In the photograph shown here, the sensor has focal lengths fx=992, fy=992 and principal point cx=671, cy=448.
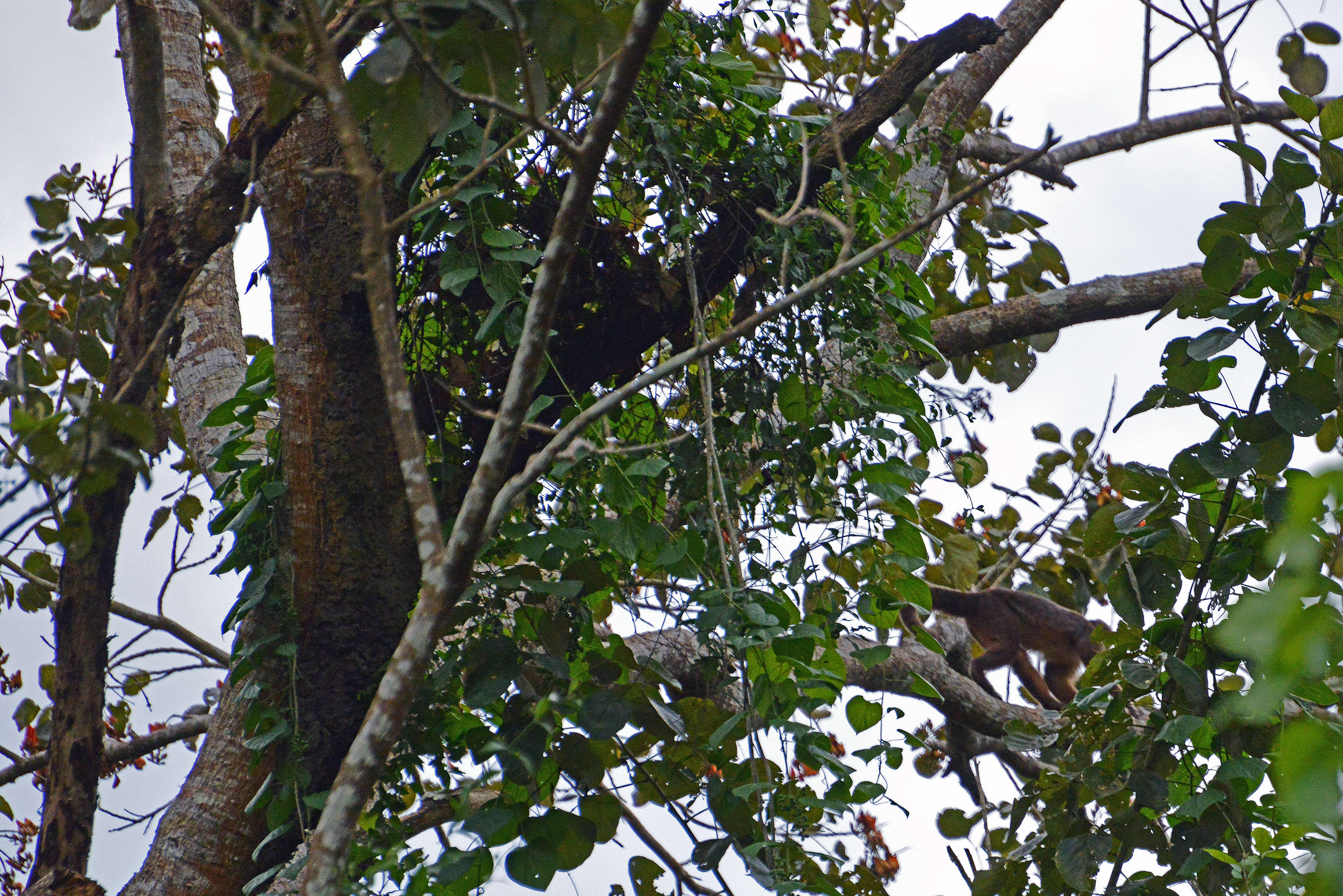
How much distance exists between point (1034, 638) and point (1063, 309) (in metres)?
2.80

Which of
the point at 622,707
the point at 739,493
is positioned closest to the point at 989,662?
the point at 739,493

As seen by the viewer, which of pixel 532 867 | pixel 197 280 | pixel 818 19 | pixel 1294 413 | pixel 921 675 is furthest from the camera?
pixel 818 19

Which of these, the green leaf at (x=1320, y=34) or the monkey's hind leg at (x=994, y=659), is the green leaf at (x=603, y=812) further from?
the monkey's hind leg at (x=994, y=659)

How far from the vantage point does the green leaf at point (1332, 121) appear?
165 cm

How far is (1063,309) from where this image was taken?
3537mm

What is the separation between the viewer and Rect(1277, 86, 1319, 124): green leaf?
1697mm

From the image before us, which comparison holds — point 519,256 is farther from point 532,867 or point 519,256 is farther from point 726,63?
point 532,867

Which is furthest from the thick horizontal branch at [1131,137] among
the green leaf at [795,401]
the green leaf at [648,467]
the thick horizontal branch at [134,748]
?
the thick horizontal branch at [134,748]

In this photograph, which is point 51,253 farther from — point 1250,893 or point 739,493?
point 1250,893

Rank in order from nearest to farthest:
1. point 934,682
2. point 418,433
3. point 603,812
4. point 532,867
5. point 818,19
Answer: point 418,433, point 532,867, point 603,812, point 818,19, point 934,682

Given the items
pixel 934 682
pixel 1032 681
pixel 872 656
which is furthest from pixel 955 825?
pixel 1032 681

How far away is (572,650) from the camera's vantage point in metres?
1.69

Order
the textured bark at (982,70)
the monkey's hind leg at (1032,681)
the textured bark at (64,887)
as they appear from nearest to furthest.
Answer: the textured bark at (64,887), the textured bark at (982,70), the monkey's hind leg at (1032,681)

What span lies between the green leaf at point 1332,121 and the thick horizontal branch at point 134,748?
3.05 meters
